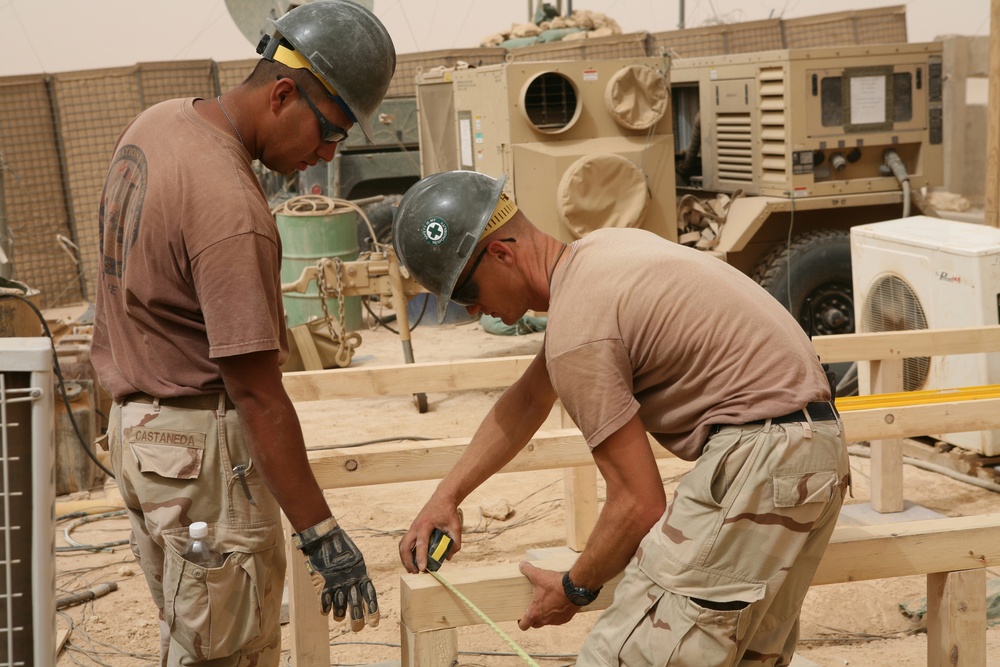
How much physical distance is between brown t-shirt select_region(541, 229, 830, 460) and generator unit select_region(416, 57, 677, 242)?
567cm

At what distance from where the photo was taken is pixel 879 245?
245 inches

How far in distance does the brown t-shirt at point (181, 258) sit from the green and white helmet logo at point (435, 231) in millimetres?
368

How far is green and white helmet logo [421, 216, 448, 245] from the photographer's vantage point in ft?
8.08

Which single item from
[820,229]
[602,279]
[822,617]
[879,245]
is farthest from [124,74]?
[602,279]

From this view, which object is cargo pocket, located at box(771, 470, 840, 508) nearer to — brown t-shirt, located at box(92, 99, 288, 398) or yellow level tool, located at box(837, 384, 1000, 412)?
brown t-shirt, located at box(92, 99, 288, 398)

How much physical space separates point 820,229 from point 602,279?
6.53 meters

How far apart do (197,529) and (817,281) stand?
646 cm

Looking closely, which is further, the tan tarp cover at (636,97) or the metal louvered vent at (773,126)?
the tan tarp cover at (636,97)

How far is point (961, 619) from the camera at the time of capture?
279cm

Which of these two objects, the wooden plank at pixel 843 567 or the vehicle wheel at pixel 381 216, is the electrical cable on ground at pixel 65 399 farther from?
the vehicle wheel at pixel 381 216

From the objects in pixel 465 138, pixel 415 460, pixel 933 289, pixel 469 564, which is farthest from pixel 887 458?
pixel 465 138

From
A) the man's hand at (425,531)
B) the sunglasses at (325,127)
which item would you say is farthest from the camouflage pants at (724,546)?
the sunglasses at (325,127)

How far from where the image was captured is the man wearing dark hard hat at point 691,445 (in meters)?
2.20

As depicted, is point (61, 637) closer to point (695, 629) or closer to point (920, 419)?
point (695, 629)
